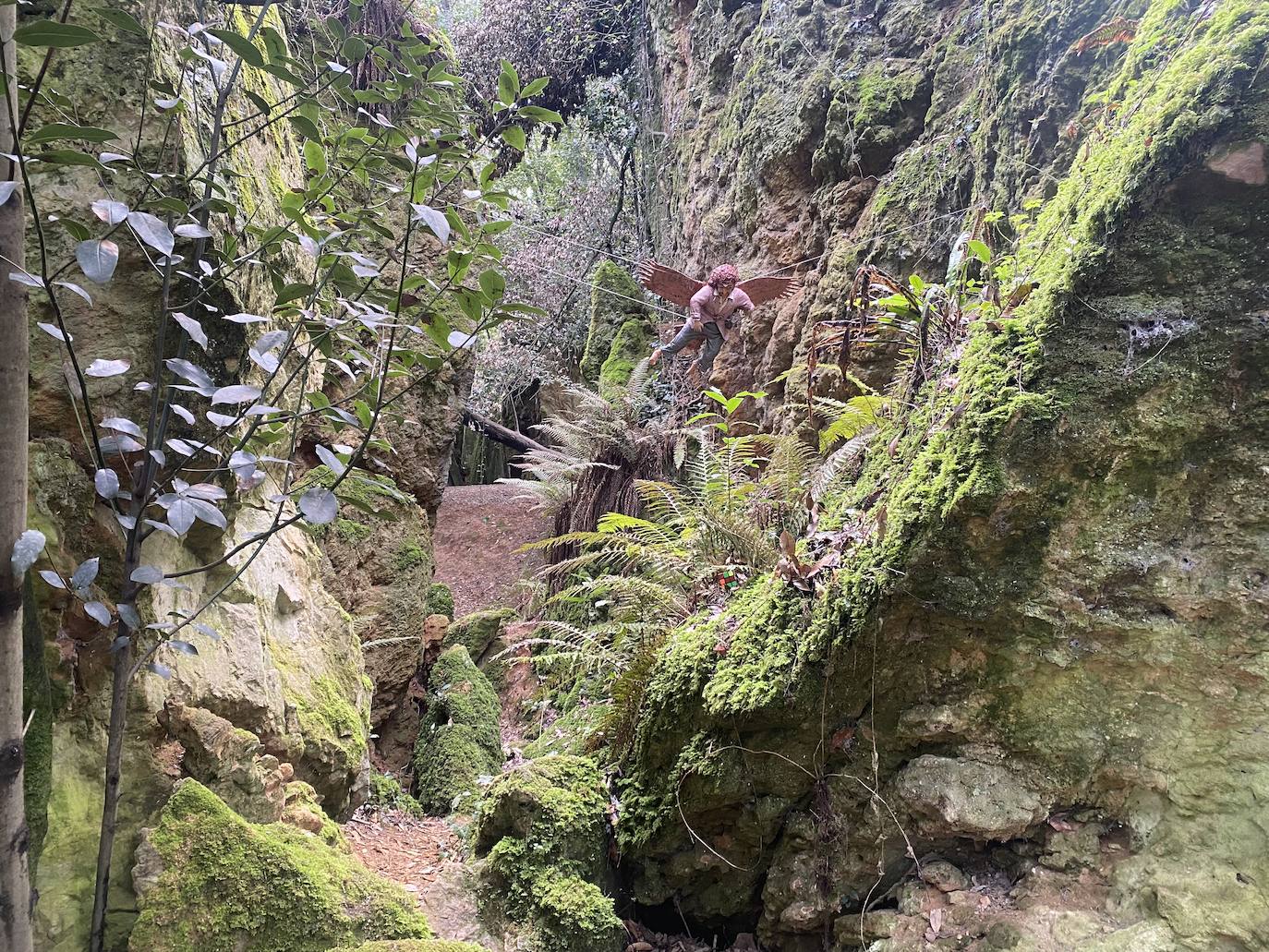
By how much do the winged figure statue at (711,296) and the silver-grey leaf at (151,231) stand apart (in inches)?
179

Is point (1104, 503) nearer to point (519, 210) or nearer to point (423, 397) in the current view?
point (423, 397)

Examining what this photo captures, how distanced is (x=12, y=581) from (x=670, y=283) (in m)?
5.10

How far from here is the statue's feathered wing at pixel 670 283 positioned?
18.6 feet

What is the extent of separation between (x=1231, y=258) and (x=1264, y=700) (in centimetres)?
110

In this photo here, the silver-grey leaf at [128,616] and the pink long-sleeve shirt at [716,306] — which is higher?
the pink long-sleeve shirt at [716,306]

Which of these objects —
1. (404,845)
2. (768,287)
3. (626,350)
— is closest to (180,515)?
(404,845)

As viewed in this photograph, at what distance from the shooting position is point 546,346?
11.3 meters

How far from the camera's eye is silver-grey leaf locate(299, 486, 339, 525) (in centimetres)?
130

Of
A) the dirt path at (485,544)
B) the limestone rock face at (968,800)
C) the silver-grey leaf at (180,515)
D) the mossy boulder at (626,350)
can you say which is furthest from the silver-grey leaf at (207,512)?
the mossy boulder at (626,350)

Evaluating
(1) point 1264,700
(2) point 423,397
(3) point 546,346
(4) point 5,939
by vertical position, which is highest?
(3) point 546,346

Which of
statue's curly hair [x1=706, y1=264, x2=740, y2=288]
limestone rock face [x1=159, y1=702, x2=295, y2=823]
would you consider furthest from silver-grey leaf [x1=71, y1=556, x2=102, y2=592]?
statue's curly hair [x1=706, y1=264, x2=740, y2=288]

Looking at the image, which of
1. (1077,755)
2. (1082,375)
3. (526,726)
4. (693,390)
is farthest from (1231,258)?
(693,390)

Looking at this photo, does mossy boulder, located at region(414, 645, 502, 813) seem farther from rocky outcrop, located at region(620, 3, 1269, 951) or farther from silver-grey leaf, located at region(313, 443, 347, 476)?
silver-grey leaf, located at region(313, 443, 347, 476)

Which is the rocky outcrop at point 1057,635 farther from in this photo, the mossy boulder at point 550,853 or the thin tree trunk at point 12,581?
the thin tree trunk at point 12,581
